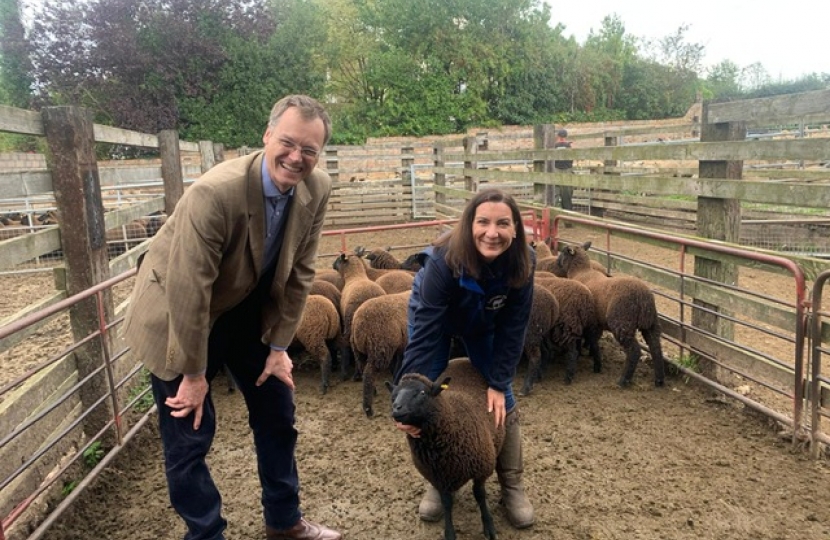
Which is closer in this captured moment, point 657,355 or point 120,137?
point 657,355

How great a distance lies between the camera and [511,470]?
3232 mm

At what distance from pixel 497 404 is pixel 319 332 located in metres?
2.53

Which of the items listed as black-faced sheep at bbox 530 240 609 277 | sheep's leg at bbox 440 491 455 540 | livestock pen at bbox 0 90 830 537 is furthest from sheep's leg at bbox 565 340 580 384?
sheep's leg at bbox 440 491 455 540

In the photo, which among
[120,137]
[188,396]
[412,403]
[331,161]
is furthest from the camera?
[331,161]

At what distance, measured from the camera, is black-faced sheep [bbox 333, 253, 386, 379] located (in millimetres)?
5332

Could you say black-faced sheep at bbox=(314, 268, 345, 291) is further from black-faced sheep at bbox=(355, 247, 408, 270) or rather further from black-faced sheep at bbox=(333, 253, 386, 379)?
black-faced sheep at bbox=(355, 247, 408, 270)

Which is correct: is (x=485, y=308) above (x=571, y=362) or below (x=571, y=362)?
above

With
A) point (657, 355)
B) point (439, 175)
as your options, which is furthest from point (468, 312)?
point (439, 175)

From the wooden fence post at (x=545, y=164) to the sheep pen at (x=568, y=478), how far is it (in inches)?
178

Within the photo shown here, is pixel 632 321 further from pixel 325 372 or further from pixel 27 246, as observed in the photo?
pixel 27 246

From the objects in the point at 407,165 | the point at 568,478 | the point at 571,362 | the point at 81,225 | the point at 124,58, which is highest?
the point at 124,58

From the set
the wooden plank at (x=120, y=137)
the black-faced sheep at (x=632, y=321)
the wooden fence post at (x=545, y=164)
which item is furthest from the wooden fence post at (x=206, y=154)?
Result: the black-faced sheep at (x=632, y=321)

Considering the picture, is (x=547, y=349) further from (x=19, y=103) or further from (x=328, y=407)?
(x=19, y=103)

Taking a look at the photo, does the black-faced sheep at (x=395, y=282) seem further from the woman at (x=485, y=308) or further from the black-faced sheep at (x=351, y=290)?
the woman at (x=485, y=308)
